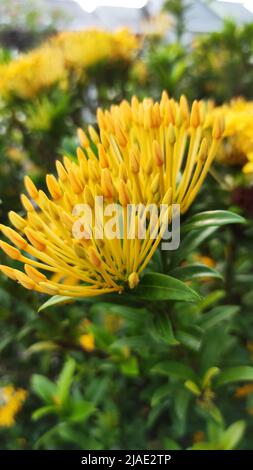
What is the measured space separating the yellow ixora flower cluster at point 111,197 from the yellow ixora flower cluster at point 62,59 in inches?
17.4

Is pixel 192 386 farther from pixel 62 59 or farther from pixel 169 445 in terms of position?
pixel 62 59

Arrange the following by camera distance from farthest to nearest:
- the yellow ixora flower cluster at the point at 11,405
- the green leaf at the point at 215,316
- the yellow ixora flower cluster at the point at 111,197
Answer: the yellow ixora flower cluster at the point at 11,405
the green leaf at the point at 215,316
the yellow ixora flower cluster at the point at 111,197

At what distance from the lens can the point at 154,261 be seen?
0.52m

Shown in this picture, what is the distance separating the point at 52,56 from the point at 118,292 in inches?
24.4

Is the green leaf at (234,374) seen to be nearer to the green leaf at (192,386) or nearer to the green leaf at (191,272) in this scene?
the green leaf at (192,386)

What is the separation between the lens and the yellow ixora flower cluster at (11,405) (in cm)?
102

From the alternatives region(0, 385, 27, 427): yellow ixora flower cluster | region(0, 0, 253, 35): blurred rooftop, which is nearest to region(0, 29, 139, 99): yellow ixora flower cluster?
region(0, 0, 253, 35): blurred rooftop

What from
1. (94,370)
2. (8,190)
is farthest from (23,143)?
(94,370)

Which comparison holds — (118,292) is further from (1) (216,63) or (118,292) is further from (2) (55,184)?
(1) (216,63)

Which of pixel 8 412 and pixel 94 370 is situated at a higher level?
pixel 94 370

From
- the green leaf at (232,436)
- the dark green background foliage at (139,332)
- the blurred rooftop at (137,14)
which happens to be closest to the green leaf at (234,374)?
the dark green background foliage at (139,332)

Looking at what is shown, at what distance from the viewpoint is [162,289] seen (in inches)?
17.7

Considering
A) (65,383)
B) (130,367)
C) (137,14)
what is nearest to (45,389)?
(65,383)

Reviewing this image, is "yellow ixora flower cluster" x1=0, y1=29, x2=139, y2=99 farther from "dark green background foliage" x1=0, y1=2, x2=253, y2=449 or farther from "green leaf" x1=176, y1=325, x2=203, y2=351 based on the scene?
"green leaf" x1=176, y1=325, x2=203, y2=351
